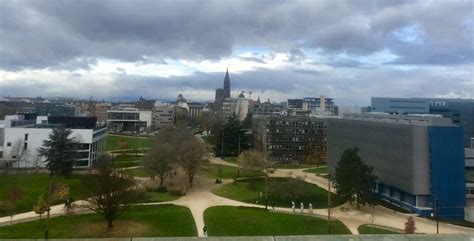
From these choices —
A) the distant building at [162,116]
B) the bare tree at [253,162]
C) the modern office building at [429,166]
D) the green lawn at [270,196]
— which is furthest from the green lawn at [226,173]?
the distant building at [162,116]

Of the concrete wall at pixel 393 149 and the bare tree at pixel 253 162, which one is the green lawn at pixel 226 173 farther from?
the concrete wall at pixel 393 149

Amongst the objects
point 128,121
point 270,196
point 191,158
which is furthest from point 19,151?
point 128,121

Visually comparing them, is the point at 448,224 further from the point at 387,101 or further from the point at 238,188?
the point at 387,101

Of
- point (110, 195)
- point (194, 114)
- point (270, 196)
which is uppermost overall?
point (194, 114)

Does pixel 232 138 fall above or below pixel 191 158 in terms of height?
above

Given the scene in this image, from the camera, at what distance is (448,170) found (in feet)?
106

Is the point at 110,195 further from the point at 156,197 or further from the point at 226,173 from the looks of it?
the point at 226,173

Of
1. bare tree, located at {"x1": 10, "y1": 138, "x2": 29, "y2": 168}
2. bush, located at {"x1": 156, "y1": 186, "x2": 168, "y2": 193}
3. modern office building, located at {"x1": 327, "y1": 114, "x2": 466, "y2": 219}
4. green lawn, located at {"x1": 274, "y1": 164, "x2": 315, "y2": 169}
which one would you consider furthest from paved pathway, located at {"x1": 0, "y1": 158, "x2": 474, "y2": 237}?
bare tree, located at {"x1": 10, "y1": 138, "x2": 29, "y2": 168}

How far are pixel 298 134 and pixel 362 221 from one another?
3283 centimetres

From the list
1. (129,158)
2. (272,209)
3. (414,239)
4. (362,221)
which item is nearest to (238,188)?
(272,209)

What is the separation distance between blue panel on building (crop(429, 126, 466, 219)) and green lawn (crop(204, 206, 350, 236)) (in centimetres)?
1184

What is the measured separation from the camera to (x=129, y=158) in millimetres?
53750

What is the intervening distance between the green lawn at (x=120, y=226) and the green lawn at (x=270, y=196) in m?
7.48

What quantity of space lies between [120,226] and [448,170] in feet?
88.1
